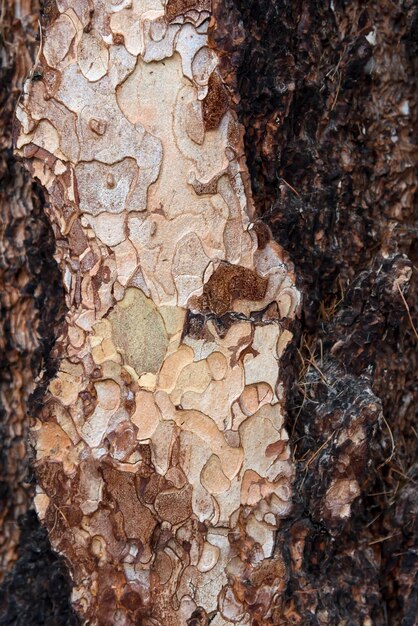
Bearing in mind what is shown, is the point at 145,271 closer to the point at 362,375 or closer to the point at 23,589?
the point at 362,375

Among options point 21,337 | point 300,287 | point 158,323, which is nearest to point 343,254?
point 300,287

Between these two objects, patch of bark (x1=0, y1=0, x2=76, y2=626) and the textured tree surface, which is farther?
patch of bark (x1=0, y1=0, x2=76, y2=626)

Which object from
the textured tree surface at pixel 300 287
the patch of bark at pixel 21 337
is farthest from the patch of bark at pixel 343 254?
the patch of bark at pixel 21 337

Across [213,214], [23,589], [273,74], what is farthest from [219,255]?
[23,589]

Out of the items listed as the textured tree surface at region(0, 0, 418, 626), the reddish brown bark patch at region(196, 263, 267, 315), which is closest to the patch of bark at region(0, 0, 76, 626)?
the textured tree surface at region(0, 0, 418, 626)

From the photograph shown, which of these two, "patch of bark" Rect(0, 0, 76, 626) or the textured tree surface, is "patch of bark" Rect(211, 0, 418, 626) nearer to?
the textured tree surface

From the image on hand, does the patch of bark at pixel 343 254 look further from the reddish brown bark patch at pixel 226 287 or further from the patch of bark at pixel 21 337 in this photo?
the patch of bark at pixel 21 337

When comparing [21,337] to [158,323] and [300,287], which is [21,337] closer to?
[158,323]
